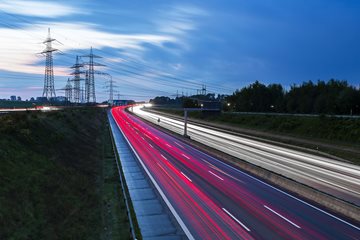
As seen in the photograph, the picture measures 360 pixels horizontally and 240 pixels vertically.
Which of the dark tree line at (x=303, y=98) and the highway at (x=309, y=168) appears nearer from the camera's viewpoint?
the highway at (x=309, y=168)

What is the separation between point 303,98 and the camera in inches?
4353

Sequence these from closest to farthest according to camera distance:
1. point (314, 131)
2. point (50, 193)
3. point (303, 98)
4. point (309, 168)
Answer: point (50, 193)
point (309, 168)
point (314, 131)
point (303, 98)

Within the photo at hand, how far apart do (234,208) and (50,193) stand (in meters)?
11.7

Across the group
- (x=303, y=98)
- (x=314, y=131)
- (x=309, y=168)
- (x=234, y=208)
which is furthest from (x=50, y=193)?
(x=303, y=98)

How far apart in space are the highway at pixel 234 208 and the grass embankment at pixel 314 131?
80.2 feet

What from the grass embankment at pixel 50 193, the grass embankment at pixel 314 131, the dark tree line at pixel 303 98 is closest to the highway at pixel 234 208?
the grass embankment at pixel 50 193

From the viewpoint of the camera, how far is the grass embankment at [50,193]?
17812 millimetres

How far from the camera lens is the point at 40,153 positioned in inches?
1154

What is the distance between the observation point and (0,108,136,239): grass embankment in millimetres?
17812

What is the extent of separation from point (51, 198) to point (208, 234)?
9614 millimetres

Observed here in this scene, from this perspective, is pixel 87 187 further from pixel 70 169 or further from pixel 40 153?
pixel 40 153

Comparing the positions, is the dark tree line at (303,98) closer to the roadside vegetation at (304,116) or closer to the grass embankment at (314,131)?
the roadside vegetation at (304,116)

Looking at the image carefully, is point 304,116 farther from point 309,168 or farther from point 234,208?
point 234,208

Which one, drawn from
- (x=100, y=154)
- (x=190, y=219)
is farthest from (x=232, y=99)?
(x=190, y=219)
